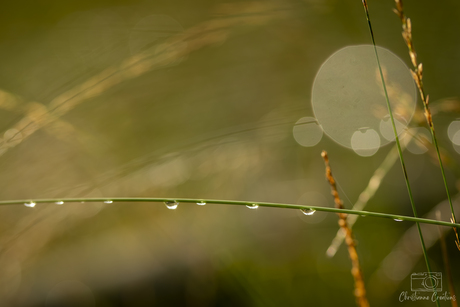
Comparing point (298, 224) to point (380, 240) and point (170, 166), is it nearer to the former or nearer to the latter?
point (380, 240)

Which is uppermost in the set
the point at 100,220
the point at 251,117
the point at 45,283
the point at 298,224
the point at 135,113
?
the point at 251,117

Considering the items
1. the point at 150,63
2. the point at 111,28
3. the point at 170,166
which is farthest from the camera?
the point at 111,28

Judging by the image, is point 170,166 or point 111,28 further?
point 111,28

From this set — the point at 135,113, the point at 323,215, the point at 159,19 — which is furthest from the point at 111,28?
the point at 323,215

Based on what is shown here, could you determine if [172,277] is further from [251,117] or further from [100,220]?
[251,117]

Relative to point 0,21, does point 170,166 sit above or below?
below

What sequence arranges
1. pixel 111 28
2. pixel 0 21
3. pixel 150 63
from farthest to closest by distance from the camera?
pixel 0 21 < pixel 111 28 < pixel 150 63
